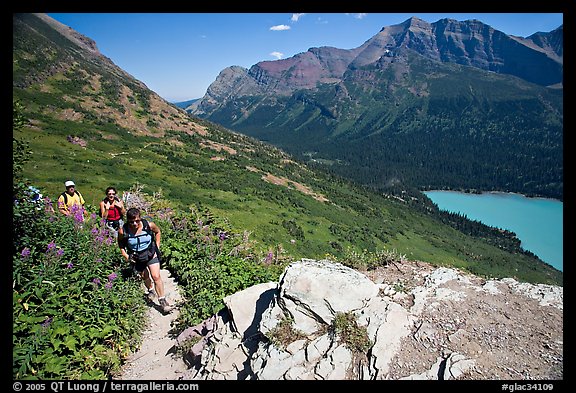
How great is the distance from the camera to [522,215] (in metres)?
147

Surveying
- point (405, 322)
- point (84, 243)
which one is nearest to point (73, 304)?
point (84, 243)

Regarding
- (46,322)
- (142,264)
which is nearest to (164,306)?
(142,264)

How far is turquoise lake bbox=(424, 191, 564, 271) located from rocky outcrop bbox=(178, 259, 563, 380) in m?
123

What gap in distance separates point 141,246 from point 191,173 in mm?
50950

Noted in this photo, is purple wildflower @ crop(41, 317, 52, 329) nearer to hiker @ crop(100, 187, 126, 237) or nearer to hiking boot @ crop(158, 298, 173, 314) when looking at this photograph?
hiking boot @ crop(158, 298, 173, 314)

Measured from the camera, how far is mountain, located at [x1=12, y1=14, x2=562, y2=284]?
39812 mm

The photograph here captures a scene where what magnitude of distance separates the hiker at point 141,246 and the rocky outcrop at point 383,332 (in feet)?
5.58

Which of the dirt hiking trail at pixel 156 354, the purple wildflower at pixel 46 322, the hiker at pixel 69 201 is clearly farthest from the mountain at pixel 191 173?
the purple wildflower at pixel 46 322

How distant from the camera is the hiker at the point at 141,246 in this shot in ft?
23.4

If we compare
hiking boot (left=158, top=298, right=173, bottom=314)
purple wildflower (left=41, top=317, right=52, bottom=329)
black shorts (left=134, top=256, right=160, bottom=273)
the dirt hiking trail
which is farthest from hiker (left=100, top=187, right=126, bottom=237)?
purple wildflower (left=41, top=317, right=52, bottom=329)

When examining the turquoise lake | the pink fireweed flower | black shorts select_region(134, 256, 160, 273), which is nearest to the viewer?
the pink fireweed flower

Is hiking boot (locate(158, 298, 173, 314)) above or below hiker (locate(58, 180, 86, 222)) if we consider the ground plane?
below

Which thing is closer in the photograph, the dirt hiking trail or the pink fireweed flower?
the pink fireweed flower

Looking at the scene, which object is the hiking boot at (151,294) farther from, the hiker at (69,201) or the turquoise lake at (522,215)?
the turquoise lake at (522,215)
